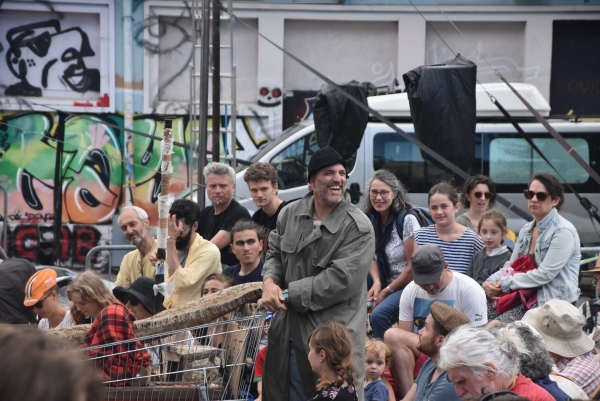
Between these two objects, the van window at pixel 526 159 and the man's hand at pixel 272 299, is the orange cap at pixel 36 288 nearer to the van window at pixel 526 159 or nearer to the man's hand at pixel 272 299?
the man's hand at pixel 272 299

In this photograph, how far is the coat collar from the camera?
461 cm

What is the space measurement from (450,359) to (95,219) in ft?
44.0

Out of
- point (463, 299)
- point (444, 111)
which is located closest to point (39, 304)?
point (463, 299)

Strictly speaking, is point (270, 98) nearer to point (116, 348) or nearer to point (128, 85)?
point (128, 85)

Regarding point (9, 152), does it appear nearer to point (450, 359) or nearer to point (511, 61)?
point (511, 61)

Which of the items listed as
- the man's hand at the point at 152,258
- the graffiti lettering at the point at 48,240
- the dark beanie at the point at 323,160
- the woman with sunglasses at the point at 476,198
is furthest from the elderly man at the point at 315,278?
the graffiti lettering at the point at 48,240

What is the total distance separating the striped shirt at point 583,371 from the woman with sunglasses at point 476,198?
8.86ft

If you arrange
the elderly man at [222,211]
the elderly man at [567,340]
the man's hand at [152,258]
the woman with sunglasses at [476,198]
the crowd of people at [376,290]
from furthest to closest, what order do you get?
the woman with sunglasses at [476,198] → the elderly man at [222,211] → the man's hand at [152,258] → the elderly man at [567,340] → the crowd of people at [376,290]

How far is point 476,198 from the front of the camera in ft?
24.7

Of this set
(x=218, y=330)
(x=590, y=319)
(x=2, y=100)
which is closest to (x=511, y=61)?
(x=2, y=100)

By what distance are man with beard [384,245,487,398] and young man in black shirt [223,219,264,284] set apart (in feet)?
3.50

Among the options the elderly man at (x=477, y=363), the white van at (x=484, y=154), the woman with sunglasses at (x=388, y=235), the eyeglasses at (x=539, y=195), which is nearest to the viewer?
the elderly man at (x=477, y=363)

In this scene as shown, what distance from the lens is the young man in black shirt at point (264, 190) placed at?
21.5 feet

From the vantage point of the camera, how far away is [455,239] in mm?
6586
